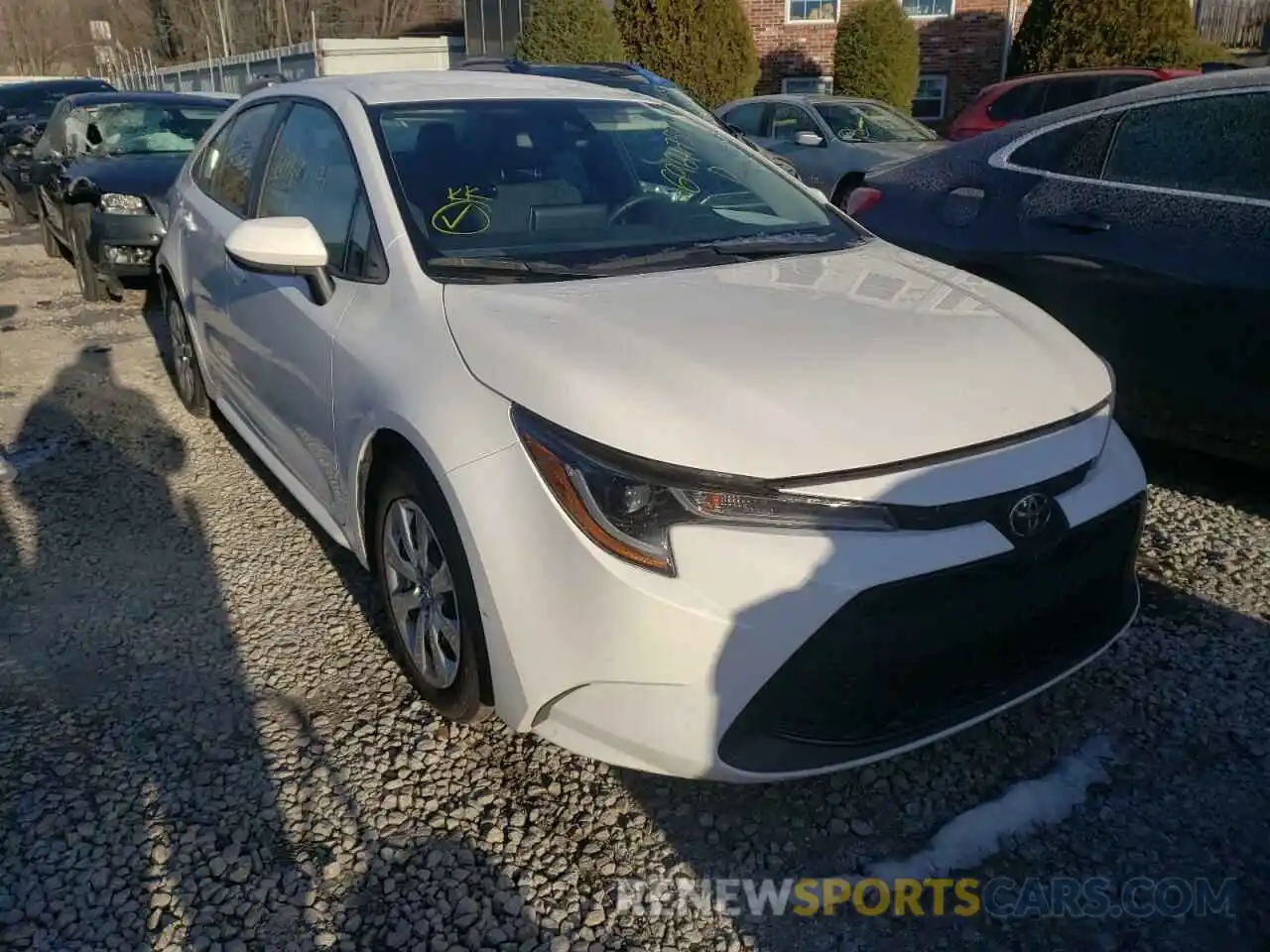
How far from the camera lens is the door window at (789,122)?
1114 centimetres

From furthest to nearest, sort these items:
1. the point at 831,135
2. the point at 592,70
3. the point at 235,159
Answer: the point at 831,135 → the point at 592,70 → the point at 235,159

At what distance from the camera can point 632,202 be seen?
3.24 meters

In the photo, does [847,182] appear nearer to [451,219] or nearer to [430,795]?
[451,219]

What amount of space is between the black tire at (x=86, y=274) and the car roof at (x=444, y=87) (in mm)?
4601

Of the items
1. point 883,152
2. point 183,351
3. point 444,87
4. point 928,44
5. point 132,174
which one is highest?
point 928,44

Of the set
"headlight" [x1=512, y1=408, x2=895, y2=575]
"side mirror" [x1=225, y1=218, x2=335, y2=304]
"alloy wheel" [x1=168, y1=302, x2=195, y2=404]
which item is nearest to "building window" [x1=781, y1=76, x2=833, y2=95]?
"alloy wheel" [x1=168, y1=302, x2=195, y2=404]

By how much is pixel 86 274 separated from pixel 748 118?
7.40m

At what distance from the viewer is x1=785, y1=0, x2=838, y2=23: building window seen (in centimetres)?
2081

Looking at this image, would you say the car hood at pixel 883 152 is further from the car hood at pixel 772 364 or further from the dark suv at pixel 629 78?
the car hood at pixel 772 364

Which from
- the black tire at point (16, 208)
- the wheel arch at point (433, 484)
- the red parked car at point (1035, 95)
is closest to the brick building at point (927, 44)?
the red parked car at point (1035, 95)

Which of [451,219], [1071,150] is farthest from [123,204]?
[1071,150]

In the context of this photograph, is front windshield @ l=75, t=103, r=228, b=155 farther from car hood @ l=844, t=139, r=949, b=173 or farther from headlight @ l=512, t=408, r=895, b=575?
headlight @ l=512, t=408, r=895, b=575

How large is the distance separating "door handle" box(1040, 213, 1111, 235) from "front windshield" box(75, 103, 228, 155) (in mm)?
7190

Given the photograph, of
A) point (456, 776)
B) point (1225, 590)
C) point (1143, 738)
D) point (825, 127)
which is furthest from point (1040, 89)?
point (456, 776)
